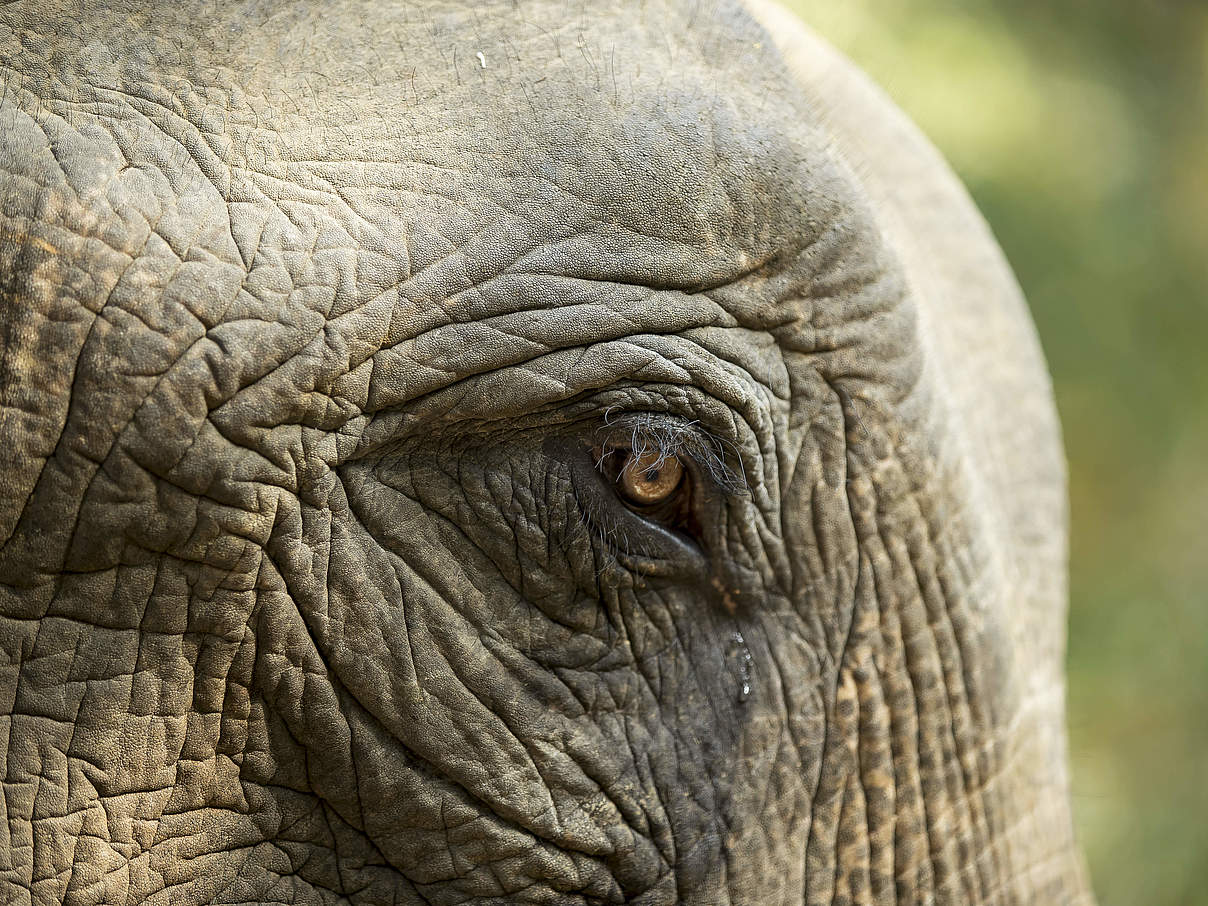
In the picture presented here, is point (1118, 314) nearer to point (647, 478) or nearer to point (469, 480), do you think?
point (647, 478)

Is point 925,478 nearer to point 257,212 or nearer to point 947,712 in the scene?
point 947,712

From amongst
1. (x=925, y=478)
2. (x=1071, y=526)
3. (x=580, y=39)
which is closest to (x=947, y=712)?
(x=925, y=478)

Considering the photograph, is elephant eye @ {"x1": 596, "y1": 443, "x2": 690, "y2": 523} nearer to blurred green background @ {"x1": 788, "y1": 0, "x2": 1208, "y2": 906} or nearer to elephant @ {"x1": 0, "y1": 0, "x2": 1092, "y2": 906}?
elephant @ {"x1": 0, "y1": 0, "x2": 1092, "y2": 906}

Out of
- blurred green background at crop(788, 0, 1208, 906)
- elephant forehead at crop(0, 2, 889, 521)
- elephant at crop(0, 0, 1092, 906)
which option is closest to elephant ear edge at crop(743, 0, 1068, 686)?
elephant at crop(0, 0, 1092, 906)

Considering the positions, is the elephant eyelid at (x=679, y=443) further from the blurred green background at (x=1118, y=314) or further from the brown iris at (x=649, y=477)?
the blurred green background at (x=1118, y=314)

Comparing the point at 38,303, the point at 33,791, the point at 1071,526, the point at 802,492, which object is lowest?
the point at 33,791

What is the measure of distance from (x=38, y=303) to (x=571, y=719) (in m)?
0.91

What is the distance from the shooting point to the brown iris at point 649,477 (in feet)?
6.91

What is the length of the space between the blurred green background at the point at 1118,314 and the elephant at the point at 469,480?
420cm

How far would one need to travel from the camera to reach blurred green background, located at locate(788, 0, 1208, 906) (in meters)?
6.39

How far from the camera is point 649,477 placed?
214 centimetres

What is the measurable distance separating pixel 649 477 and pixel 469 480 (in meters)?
0.28

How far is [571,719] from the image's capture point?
6.85 ft

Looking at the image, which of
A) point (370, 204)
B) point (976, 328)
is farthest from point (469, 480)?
point (976, 328)
